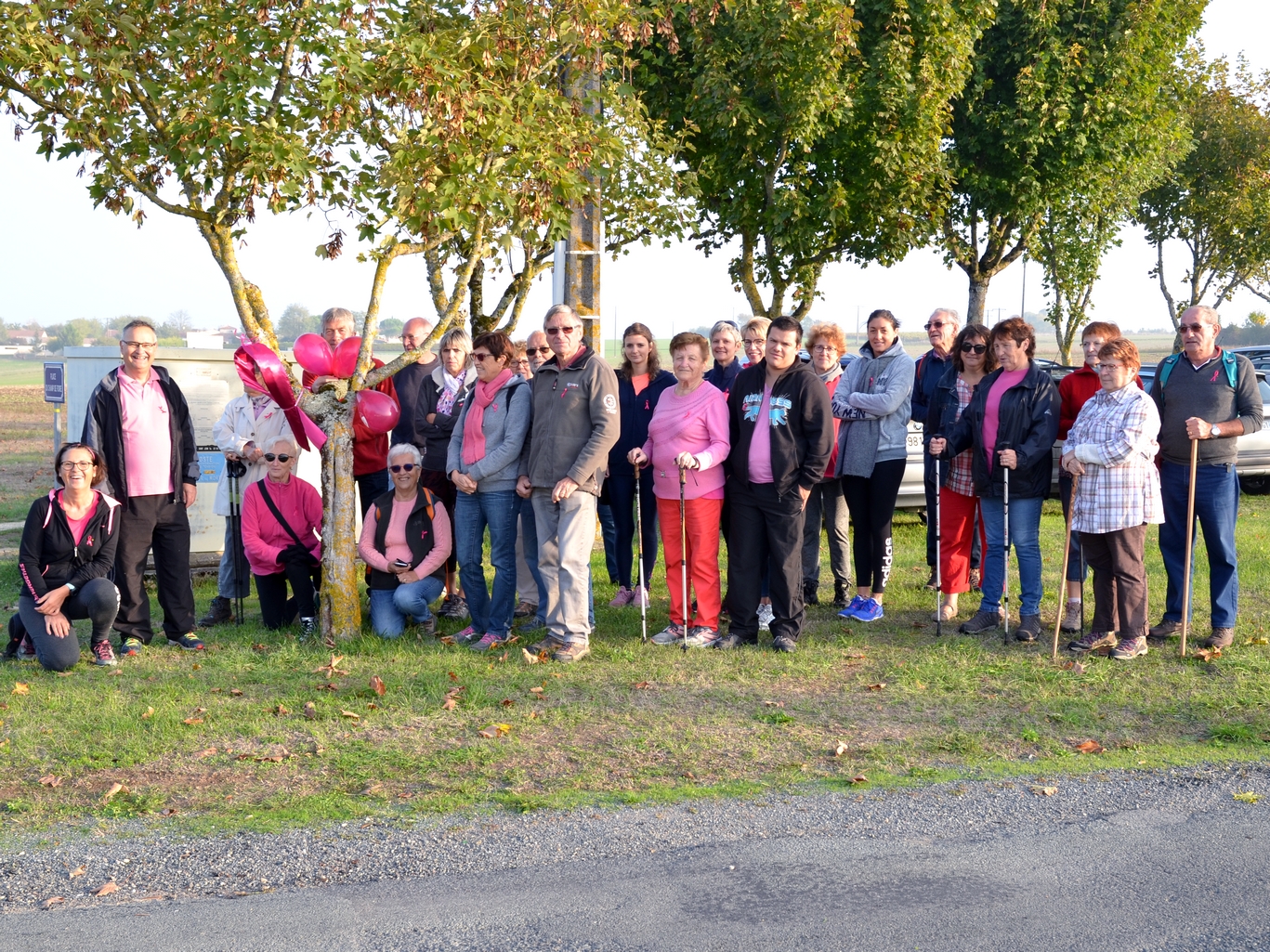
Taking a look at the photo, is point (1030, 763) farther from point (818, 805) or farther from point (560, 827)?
point (560, 827)

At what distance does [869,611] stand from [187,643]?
14.4 feet

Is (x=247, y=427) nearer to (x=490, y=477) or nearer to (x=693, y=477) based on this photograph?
(x=490, y=477)

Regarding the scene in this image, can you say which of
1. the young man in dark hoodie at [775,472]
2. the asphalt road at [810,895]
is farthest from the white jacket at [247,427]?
the asphalt road at [810,895]

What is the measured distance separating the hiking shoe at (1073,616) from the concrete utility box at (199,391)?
5.64m

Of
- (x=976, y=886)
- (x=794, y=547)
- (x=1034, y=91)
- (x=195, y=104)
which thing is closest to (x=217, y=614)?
(x=195, y=104)

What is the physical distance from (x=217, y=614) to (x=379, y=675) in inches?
83.1

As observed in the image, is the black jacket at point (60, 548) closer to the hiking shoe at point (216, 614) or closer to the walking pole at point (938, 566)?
the hiking shoe at point (216, 614)

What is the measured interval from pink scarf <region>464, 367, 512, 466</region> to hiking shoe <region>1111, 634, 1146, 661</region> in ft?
13.0

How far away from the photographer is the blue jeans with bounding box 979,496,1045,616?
7.56 meters

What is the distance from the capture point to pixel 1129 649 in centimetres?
709

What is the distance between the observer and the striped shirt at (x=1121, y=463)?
696 centimetres

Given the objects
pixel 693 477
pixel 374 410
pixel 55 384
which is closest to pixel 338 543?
pixel 374 410

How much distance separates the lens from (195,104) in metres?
6.89

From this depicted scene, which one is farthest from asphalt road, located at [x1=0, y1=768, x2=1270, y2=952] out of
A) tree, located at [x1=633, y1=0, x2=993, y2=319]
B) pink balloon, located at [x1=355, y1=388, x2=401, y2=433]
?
tree, located at [x1=633, y1=0, x2=993, y2=319]
